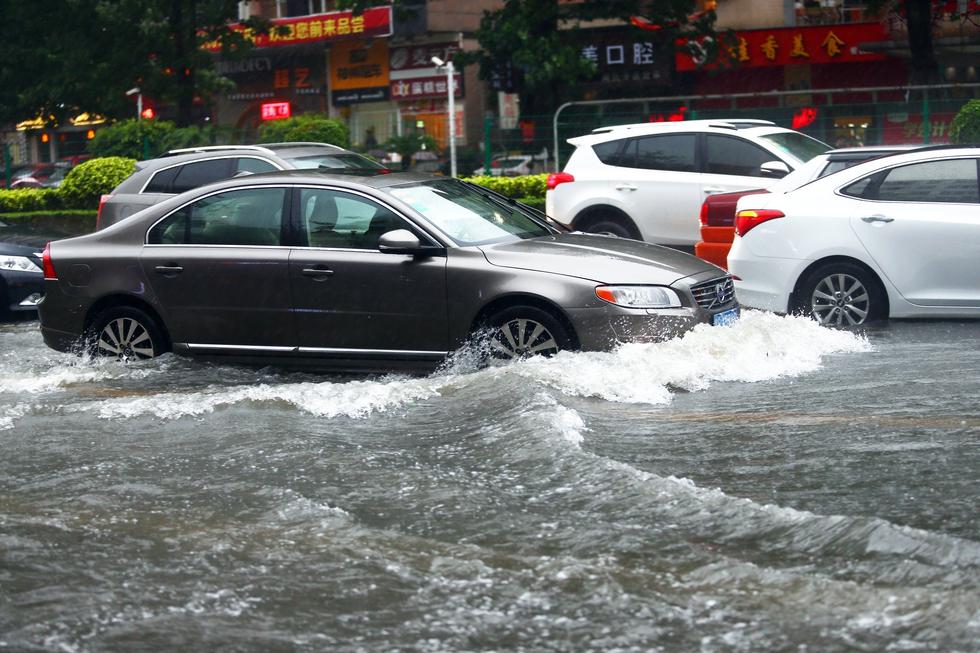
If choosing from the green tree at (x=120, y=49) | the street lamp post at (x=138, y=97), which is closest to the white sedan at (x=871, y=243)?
the green tree at (x=120, y=49)

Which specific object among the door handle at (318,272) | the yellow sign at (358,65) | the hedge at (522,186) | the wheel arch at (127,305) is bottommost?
the wheel arch at (127,305)

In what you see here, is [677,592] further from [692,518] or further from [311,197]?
[311,197]

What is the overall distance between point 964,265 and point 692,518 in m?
5.37

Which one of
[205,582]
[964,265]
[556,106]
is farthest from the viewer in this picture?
[556,106]

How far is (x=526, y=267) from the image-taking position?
796cm

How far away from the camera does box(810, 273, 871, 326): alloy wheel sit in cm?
998

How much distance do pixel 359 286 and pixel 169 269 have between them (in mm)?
1433

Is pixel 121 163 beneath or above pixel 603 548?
above

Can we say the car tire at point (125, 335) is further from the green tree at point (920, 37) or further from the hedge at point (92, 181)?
the green tree at point (920, 37)

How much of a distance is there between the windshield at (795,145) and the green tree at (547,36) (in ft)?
38.0

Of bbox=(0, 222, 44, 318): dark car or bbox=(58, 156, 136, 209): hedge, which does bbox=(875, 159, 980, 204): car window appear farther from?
bbox=(58, 156, 136, 209): hedge

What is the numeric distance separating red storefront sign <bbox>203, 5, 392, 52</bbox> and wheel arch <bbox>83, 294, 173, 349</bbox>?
1206 inches

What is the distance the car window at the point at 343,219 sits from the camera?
Result: 8422 millimetres

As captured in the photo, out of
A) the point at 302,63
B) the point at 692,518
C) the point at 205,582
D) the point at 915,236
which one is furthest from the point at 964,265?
the point at 302,63
